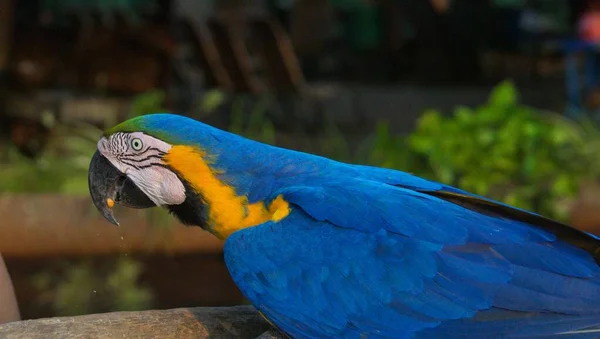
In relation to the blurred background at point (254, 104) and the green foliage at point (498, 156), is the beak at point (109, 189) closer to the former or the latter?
the blurred background at point (254, 104)

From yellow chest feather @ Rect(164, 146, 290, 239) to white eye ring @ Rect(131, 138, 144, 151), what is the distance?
5cm

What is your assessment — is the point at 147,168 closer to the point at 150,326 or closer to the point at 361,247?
the point at 150,326

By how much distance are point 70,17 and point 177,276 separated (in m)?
3.19

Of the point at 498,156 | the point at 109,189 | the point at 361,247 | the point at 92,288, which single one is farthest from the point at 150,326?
the point at 498,156

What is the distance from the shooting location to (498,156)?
2561 millimetres

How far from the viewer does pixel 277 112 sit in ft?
15.6

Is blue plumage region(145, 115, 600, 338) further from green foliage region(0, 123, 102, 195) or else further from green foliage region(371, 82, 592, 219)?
green foliage region(0, 123, 102, 195)

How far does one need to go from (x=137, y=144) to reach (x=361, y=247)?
0.44m

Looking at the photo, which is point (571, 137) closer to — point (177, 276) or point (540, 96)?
point (177, 276)

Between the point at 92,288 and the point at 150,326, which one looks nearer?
the point at 150,326

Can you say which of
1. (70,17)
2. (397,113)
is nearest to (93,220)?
(70,17)

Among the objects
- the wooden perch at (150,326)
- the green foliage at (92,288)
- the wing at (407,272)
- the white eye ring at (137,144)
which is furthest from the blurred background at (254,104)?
the wing at (407,272)

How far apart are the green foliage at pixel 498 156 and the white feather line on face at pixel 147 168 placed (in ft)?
4.55

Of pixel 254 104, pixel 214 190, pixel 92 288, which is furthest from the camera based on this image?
pixel 254 104
